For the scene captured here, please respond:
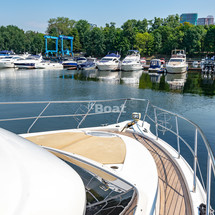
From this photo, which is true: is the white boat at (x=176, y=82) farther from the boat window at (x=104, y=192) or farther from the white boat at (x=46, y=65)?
the white boat at (x=46, y=65)

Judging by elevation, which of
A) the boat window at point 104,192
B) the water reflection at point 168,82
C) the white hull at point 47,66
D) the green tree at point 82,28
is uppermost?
the green tree at point 82,28

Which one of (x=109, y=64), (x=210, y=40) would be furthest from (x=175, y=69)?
(x=210, y=40)

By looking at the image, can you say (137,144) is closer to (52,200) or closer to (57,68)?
(52,200)

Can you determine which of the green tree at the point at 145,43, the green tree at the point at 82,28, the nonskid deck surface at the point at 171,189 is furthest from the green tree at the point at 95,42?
the nonskid deck surface at the point at 171,189

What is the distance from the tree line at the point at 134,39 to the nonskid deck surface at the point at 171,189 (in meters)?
71.3

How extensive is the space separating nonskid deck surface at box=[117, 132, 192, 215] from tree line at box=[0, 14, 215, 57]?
7135 cm

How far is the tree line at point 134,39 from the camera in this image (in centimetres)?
6975

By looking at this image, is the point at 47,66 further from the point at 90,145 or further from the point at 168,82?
the point at 90,145

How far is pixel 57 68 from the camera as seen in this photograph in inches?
2189

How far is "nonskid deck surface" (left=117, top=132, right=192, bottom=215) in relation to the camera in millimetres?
3209

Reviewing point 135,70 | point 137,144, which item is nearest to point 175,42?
point 135,70

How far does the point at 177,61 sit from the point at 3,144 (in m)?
46.4

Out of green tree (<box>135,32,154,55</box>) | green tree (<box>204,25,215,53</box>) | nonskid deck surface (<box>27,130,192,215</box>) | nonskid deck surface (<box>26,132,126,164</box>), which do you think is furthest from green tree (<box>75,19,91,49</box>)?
nonskid deck surface (<box>27,130,192,215</box>)

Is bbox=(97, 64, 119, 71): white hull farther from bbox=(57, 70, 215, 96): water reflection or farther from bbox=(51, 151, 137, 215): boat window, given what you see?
bbox=(51, 151, 137, 215): boat window
